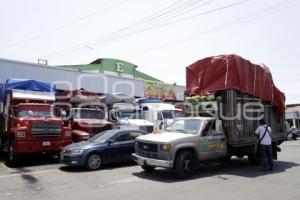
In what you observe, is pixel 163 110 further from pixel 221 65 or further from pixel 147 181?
pixel 147 181

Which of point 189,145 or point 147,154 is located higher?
point 189,145

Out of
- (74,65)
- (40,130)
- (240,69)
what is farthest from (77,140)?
(74,65)

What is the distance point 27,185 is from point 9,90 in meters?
6.83

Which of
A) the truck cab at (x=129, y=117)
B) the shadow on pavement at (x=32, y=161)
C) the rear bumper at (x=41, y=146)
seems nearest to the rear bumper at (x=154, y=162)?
the rear bumper at (x=41, y=146)

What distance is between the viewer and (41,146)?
1427cm

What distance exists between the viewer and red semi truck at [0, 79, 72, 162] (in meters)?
14.0

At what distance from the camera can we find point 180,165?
11.0 metres

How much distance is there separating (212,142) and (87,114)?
296 inches

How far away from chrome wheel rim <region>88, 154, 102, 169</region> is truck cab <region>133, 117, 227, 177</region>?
5.12ft

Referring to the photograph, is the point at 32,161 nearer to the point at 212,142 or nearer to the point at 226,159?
the point at 212,142

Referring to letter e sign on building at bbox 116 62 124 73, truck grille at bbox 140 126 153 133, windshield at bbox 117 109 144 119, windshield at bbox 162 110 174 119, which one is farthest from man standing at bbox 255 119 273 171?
letter e sign on building at bbox 116 62 124 73

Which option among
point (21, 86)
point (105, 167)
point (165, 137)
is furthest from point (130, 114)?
point (165, 137)

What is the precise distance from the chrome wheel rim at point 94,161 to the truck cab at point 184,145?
5.12 feet

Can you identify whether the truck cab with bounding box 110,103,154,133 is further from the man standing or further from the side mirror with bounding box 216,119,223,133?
the man standing
